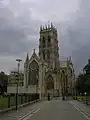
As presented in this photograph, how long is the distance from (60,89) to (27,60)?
72.9ft

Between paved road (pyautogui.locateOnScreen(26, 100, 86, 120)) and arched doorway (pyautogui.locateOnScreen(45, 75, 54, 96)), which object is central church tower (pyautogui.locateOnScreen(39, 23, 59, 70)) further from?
paved road (pyautogui.locateOnScreen(26, 100, 86, 120))

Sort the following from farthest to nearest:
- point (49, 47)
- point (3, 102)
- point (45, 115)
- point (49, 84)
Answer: point (49, 47) < point (49, 84) < point (3, 102) < point (45, 115)

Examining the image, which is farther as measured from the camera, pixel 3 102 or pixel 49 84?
pixel 49 84

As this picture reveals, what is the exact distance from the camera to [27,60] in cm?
12538

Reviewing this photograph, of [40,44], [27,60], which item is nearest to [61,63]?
[40,44]

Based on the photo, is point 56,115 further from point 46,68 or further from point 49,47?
point 49,47

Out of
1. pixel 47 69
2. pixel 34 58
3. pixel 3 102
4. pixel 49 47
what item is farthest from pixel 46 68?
pixel 3 102

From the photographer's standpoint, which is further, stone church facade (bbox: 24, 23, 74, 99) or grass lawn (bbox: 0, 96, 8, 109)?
stone church facade (bbox: 24, 23, 74, 99)

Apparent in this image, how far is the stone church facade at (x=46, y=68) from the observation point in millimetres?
117688

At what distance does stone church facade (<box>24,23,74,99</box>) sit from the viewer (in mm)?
117688

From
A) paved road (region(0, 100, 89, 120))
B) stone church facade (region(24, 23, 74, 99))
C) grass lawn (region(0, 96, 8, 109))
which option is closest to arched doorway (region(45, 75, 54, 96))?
stone church facade (region(24, 23, 74, 99))

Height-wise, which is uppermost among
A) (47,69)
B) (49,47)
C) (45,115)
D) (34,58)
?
(49,47)

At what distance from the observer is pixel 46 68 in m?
124

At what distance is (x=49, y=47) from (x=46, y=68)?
Answer: 1360 centimetres
